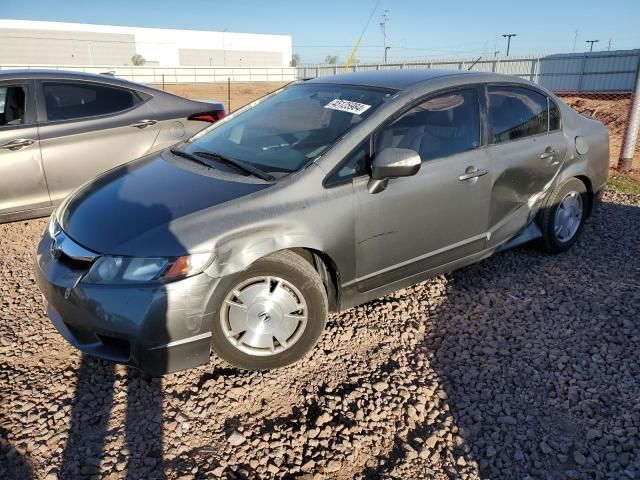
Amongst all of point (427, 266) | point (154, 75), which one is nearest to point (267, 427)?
point (427, 266)

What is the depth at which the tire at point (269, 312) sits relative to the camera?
2766mm

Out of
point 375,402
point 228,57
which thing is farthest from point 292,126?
point 228,57

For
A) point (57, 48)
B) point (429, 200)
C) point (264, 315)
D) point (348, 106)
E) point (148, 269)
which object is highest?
point (57, 48)

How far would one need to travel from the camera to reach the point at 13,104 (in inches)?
190

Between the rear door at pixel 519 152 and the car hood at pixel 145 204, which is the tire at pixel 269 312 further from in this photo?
the rear door at pixel 519 152

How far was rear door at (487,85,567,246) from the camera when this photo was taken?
12.6 ft

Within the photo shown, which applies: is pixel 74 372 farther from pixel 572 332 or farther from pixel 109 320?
pixel 572 332

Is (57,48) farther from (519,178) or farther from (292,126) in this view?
(519,178)

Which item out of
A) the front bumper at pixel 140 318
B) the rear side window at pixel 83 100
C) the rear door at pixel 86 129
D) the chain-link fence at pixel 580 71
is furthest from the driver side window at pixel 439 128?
the chain-link fence at pixel 580 71

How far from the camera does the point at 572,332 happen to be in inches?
137

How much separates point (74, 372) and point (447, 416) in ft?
7.04

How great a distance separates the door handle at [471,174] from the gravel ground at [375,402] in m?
0.96

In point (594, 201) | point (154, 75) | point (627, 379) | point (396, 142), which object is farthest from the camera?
point (154, 75)

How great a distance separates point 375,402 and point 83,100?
13.8 ft
